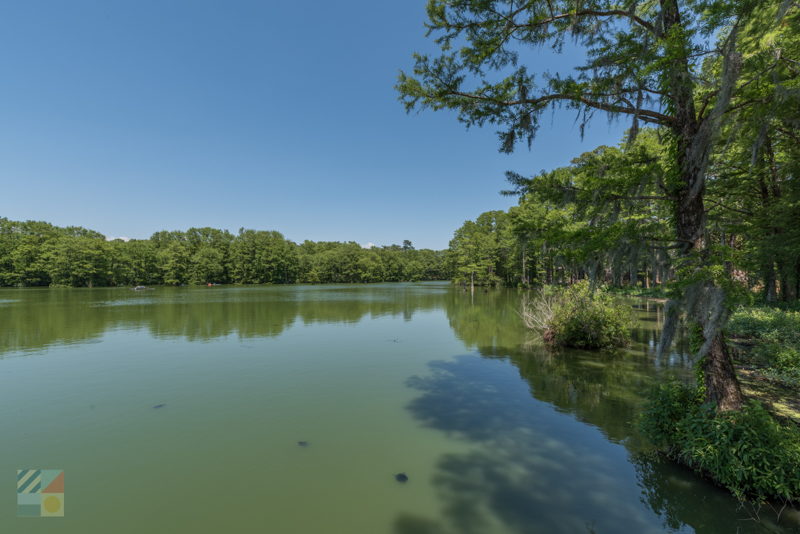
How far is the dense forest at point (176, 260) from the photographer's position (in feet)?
209

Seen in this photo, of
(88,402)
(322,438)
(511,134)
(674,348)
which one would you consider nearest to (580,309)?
(674,348)

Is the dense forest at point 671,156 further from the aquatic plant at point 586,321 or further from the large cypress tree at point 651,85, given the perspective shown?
the aquatic plant at point 586,321

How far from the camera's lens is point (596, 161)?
5.52m

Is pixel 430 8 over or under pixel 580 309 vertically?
over

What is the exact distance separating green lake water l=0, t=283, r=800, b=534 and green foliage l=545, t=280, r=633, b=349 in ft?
2.48

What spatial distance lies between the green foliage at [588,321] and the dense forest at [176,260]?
3056 inches

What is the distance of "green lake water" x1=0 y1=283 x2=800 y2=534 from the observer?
4.10 m

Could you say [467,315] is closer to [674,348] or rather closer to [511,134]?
[674,348]

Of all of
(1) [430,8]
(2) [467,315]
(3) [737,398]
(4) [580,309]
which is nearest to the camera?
(3) [737,398]

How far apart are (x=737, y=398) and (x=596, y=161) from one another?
4002 mm
